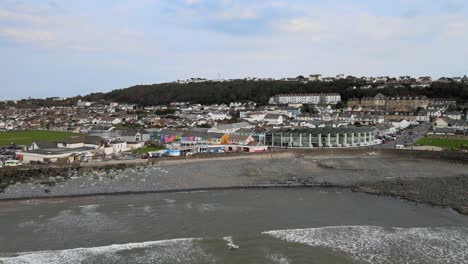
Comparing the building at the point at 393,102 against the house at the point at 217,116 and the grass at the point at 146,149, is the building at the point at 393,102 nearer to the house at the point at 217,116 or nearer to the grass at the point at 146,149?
the house at the point at 217,116

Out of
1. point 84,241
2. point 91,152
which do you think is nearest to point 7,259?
point 84,241

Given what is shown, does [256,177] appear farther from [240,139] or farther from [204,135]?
[204,135]

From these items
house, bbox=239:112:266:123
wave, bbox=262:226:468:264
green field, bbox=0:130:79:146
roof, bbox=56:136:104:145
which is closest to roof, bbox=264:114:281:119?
house, bbox=239:112:266:123

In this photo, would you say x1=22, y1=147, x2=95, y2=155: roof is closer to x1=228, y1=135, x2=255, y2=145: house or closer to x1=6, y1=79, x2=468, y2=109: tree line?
x1=228, y1=135, x2=255, y2=145: house

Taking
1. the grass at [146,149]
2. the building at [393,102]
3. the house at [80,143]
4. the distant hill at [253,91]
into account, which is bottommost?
the grass at [146,149]

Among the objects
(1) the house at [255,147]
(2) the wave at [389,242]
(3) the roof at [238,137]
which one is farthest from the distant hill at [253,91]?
(2) the wave at [389,242]

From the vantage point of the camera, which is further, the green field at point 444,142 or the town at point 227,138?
the green field at point 444,142
